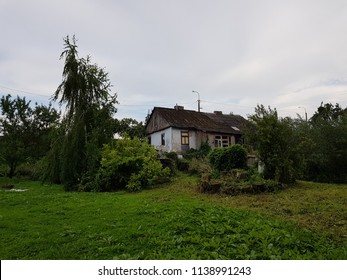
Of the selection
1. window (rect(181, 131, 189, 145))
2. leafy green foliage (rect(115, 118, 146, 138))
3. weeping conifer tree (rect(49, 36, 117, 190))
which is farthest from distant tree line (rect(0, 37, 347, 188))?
leafy green foliage (rect(115, 118, 146, 138))

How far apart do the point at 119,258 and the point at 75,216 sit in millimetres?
3503

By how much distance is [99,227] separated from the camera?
19.3 ft

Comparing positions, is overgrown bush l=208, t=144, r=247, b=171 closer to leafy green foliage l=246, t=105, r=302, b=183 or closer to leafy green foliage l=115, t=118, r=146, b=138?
leafy green foliage l=246, t=105, r=302, b=183

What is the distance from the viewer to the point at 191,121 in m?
29.8

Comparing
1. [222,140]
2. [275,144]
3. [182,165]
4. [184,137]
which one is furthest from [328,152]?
[184,137]

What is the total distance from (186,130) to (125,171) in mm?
15251

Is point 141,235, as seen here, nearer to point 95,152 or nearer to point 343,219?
point 343,219

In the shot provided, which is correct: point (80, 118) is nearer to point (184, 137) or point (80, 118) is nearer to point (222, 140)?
point (184, 137)

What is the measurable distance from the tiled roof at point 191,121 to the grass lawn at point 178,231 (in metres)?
20.7

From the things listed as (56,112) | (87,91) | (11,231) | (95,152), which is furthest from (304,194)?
(56,112)

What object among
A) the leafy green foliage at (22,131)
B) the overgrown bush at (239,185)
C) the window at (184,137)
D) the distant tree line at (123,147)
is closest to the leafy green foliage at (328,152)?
the distant tree line at (123,147)

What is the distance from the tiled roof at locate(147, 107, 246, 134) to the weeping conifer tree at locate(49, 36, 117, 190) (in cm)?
1222

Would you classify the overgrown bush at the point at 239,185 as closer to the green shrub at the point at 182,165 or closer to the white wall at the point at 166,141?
the green shrub at the point at 182,165

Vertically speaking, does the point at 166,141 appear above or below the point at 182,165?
above
